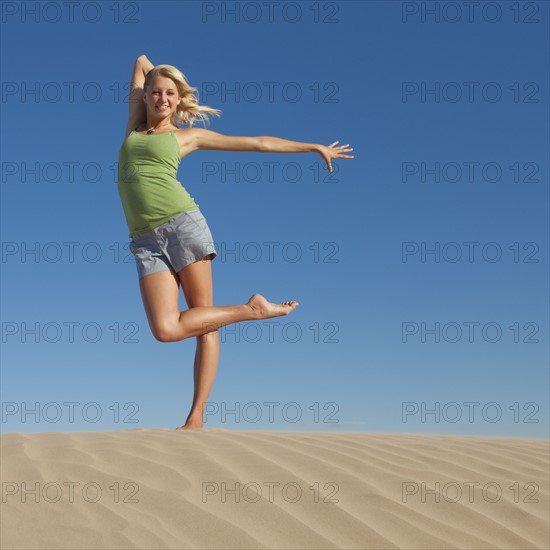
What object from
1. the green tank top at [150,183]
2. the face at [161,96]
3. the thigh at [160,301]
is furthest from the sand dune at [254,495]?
the face at [161,96]

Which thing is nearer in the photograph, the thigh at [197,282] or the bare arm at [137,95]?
the thigh at [197,282]

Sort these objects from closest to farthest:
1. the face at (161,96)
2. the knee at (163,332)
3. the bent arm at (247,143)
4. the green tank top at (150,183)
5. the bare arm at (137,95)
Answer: the knee at (163,332) → the green tank top at (150,183) → the bent arm at (247,143) → the face at (161,96) → the bare arm at (137,95)

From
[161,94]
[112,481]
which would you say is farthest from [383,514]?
[161,94]

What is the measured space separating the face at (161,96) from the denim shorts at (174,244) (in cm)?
80

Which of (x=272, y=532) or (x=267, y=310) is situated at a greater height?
(x=267, y=310)

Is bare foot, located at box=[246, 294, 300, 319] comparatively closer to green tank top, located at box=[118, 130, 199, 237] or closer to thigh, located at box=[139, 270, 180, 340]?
thigh, located at box=[139, 270, 180, 340]

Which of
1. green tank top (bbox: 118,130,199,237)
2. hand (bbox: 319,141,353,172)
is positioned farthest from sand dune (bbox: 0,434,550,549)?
hand (bbox: 319,141,353,172)

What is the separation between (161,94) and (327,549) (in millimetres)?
3341

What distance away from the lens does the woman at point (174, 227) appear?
468 cm

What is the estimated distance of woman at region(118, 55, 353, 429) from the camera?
468cm

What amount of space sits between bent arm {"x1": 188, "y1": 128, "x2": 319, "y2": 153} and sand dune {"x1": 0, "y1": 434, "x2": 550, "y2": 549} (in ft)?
6.46

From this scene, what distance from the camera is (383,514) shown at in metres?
3.21

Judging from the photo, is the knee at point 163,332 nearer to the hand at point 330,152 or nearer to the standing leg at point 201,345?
the standing leg at point 201,345

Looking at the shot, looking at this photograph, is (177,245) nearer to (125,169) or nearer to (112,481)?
(125,169)
